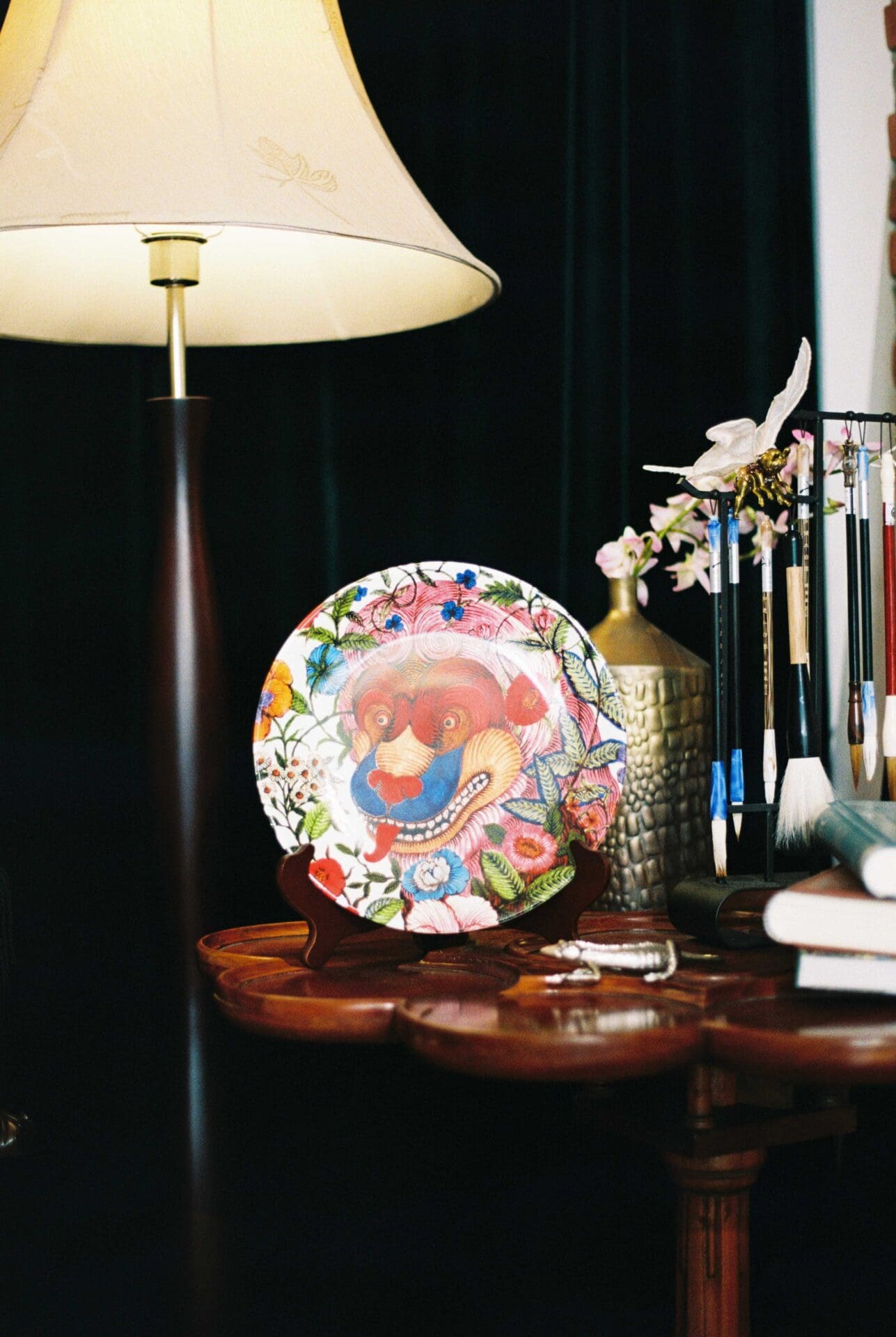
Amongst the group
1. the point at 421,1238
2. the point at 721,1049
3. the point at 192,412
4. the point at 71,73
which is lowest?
the point at 421,1238

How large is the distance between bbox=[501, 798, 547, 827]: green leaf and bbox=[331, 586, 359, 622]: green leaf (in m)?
0.18

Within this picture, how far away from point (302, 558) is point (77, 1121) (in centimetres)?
63

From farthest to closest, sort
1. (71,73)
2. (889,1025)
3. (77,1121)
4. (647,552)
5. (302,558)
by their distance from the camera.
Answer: (302,558)
(77,1121)
(647,552)
(71,73)
(889,1025)

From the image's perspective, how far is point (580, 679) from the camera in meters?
1.03

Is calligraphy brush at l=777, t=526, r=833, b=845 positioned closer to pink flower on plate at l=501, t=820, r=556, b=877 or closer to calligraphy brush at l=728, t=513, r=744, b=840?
calligraphy brush at l=728, t=513, r=744, b=840

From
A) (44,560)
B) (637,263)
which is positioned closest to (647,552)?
(637,263)

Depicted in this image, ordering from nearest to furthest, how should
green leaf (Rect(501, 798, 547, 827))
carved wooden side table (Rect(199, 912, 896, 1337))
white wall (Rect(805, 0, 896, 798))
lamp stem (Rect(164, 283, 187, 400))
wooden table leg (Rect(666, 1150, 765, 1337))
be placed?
1. carved wooden side table (Rect(199, 912, 896, 1337))
2. wooden table leg (Rect(666, 1150, 765, 1337))
3. green leaf (Rect(501, 798, 547, 827))
4. lamp stem (Rect(164, 283, 187, 400))
5. white wall (Rect(805, 0, 896, 798))

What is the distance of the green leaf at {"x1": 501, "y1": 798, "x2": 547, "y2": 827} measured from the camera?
99 centimetres

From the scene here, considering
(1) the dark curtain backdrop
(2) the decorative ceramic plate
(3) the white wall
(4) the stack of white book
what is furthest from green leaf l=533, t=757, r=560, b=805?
(3) the white wall

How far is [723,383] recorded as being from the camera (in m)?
1.62

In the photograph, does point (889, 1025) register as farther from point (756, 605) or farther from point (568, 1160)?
point (756, 605)

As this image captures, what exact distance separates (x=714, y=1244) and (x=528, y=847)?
29 centimetres

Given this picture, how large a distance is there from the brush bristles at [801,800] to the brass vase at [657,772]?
0.42 feet

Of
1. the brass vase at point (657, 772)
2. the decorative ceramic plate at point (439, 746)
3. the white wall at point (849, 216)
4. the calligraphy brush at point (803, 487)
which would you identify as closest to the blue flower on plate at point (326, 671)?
the decorative ceramic plate at point (439, 746)
